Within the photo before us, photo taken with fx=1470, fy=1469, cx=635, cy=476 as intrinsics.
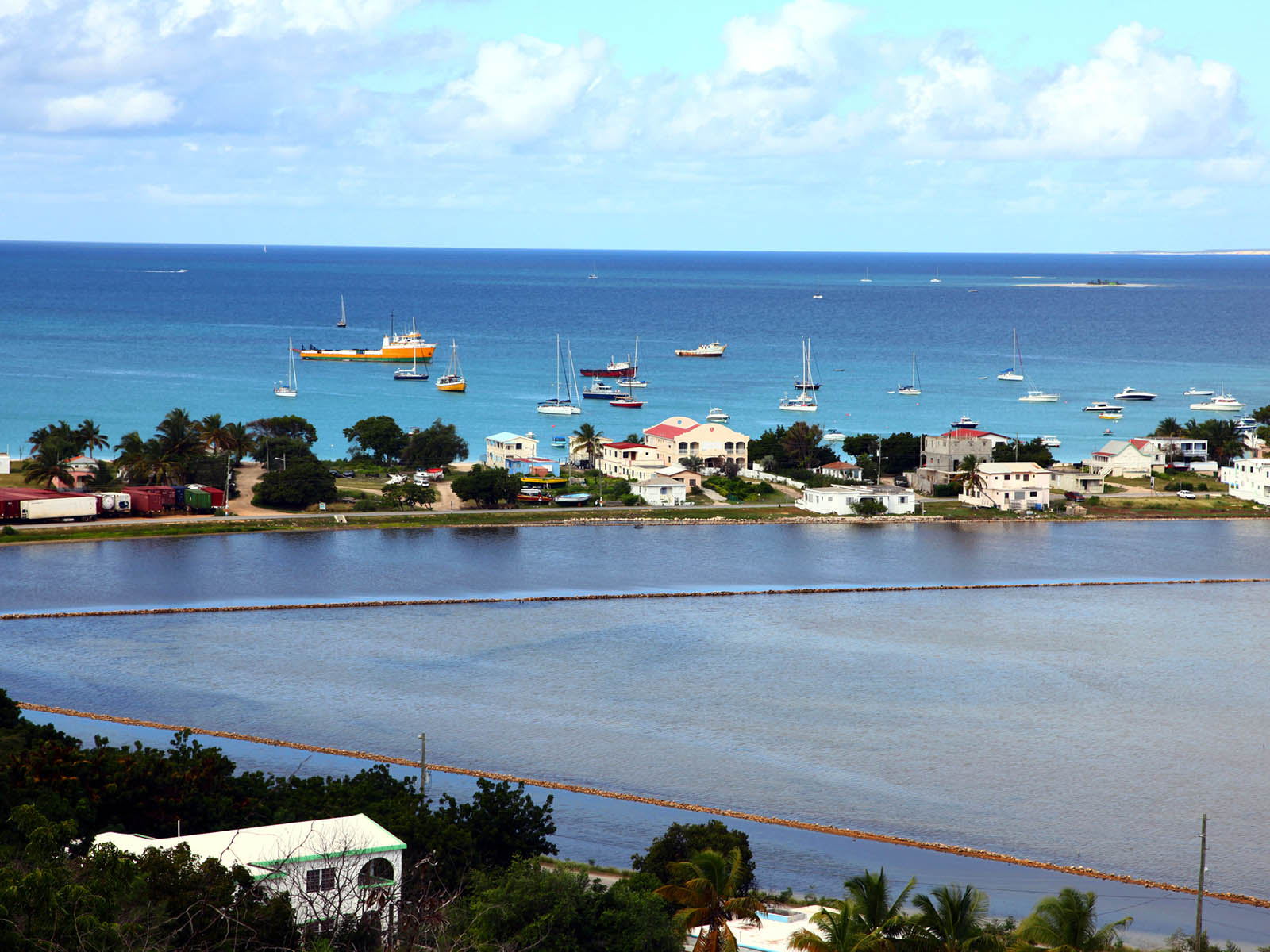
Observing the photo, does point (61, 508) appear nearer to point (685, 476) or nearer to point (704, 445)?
point (685, 476)

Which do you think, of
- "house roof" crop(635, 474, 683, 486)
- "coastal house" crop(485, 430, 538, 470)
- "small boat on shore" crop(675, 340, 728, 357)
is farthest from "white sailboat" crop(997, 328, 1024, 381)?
"house roof" crop(635, 474, 683, 486)

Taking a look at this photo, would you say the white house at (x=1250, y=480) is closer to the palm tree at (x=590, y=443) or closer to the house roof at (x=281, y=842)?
the palm tree at (x=590, y=443)

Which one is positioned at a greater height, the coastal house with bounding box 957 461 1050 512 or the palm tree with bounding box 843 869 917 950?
the coastal house with bounding box 957 461 1050 512

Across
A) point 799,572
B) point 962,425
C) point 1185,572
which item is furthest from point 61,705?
point 962,425

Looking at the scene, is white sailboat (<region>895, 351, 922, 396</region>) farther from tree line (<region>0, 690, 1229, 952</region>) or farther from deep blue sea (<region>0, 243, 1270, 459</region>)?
tree line (<region>0, 690, 1229, 952</region>)

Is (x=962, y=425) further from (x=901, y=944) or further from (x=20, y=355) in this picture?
(x=20, y=355)

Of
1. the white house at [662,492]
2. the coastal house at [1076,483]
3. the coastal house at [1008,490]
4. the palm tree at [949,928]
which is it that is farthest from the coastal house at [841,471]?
the palm tree at [949,928]
